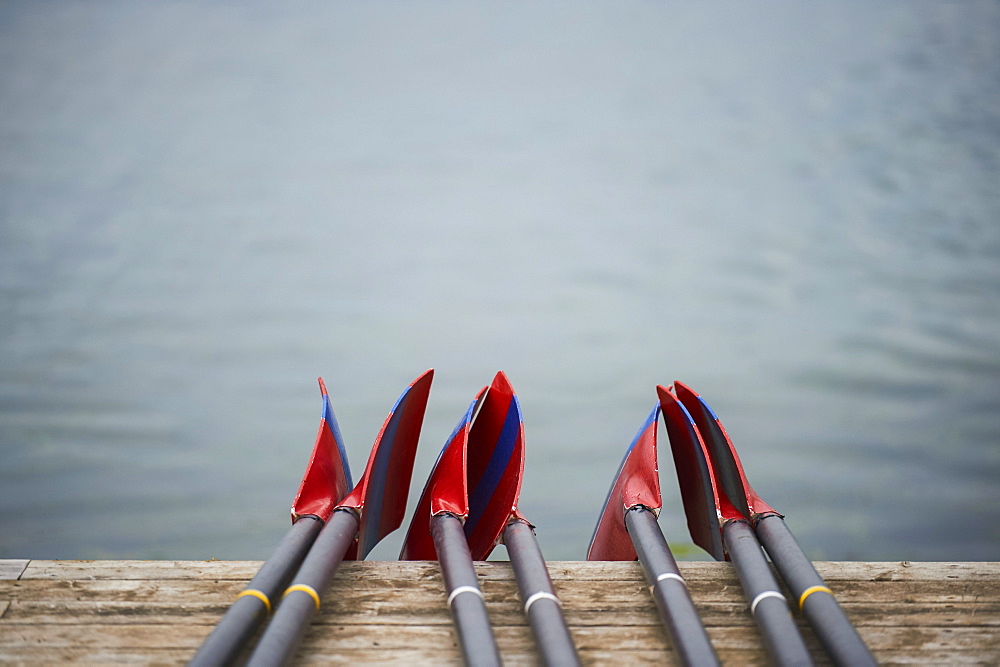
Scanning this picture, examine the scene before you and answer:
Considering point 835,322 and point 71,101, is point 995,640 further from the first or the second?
point 71,101

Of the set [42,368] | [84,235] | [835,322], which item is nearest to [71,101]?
[84,235]

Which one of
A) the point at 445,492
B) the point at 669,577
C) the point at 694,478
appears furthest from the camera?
the point at 694,478

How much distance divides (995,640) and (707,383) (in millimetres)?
2865

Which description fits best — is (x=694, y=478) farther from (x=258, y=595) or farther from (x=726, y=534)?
(x=258, y=595)

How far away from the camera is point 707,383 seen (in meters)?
4.24

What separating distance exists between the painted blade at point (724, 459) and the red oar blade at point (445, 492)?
1.69 feet

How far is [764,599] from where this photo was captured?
1.32 meters

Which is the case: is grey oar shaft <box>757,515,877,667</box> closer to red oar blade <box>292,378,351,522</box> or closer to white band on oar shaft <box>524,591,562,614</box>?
white band on oar shaft <box>524,591,562,614</box>

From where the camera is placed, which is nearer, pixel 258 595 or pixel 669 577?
pixel 258 595

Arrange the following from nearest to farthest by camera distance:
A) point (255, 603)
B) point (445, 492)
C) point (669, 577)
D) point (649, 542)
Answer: point (255, 603), point (669, 577), point (649, 542), point (445, 492)

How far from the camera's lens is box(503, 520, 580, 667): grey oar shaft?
1203 millimetres

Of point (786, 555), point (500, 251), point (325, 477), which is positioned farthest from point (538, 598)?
point (500, 251)

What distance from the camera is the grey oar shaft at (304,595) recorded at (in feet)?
3.81

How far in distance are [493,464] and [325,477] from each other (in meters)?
0.43
